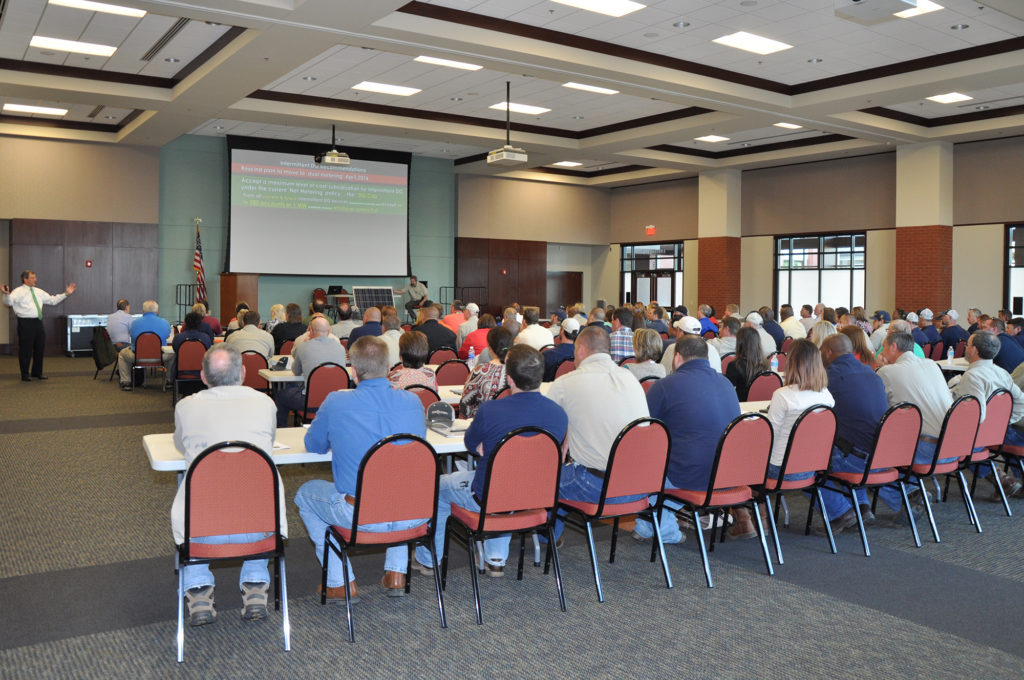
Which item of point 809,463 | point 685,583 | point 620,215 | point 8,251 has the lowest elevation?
point 685,583

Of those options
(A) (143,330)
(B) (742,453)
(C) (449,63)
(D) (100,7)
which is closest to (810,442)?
(B) (742,453)

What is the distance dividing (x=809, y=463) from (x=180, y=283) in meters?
15.8

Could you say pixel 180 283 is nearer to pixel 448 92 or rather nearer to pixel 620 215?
pixel 448 92

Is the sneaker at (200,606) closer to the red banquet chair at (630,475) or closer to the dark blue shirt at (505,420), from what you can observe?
the dark blue shirt at (505,420)

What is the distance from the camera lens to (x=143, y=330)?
1137 centimetres

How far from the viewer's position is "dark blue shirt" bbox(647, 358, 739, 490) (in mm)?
4582

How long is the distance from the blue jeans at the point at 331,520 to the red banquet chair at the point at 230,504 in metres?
0.35

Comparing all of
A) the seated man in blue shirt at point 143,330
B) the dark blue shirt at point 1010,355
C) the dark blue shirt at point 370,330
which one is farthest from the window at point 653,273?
the dark blue shirt at point 370,330

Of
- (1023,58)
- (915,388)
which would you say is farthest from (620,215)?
(915,388)

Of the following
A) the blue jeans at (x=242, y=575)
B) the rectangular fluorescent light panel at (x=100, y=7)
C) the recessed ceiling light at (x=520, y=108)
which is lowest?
the blue jeans at (x=242, y=575)

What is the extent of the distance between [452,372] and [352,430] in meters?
3.61

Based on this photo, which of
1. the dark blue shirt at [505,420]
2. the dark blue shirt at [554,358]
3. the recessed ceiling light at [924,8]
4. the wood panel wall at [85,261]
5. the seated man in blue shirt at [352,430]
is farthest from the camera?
the wood panel wall at [85,261]

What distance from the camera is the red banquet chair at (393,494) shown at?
355 centimetres

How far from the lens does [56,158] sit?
1662 centimetres
